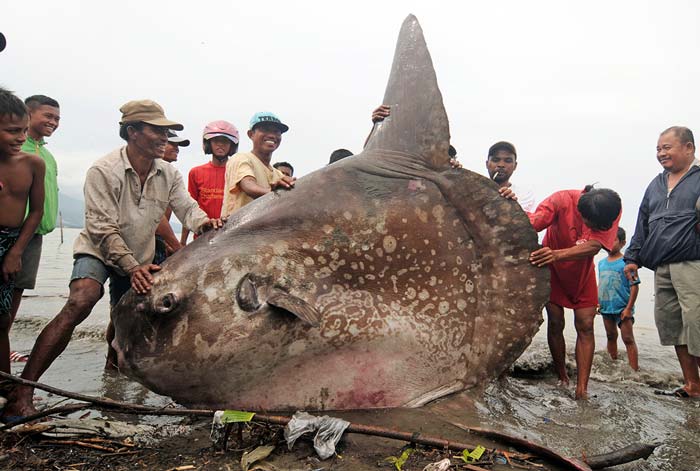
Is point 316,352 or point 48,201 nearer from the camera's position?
point 316,352

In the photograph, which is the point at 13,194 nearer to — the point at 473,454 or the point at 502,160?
the point at 473,454

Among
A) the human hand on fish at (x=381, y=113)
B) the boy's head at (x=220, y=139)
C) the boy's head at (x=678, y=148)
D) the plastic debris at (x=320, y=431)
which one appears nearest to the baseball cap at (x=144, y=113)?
the human hand on fish at (x=381, y=113)

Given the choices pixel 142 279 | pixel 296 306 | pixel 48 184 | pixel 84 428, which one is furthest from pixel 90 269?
pixel 296 306

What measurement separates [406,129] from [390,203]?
71 cm

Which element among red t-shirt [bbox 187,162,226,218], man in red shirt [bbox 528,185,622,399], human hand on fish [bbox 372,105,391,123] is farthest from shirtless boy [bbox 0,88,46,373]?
man in red shirt [bbox 528,185,622,399]

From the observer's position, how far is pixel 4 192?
3494 millimetres

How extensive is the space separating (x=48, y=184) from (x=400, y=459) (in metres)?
4.36

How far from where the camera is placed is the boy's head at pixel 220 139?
6027 mm

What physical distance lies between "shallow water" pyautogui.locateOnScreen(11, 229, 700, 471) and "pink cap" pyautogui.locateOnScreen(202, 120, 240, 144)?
304cm

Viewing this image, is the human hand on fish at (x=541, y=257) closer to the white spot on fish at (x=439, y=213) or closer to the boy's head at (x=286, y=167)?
the white spot on fish at (x=439, y=213)

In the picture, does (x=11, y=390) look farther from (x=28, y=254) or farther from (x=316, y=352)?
(x=316, y=352)

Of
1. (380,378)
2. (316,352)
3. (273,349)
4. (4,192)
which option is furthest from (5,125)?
(380,378)

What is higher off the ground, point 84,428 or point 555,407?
point 84,428

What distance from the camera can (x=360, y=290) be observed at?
3348 mm
